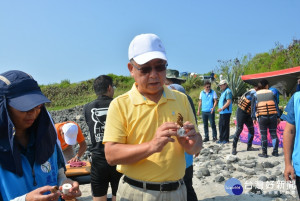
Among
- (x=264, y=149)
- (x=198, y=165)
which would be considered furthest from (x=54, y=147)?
(x=264, y=149)

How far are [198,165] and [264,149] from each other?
1676 mm

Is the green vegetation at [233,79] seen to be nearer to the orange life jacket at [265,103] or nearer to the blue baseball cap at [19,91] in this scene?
the orange life jacket at [265,103]

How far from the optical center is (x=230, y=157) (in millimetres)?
6246

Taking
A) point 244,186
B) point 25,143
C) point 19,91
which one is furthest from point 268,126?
point 19,91

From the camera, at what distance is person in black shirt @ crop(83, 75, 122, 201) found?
3.17 metres

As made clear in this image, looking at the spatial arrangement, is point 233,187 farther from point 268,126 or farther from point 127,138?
point 127,138

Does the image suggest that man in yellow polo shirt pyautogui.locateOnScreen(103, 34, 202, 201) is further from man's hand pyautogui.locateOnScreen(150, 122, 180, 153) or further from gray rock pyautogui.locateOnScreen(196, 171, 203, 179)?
gray rock pyautogui.locateOnScreen(196, 171, 203, 179)

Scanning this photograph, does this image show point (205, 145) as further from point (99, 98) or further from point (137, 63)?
point (137, 63)

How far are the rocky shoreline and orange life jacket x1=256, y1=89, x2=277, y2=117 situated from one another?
A: 114cm

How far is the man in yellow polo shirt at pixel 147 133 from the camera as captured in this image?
1.76 metres

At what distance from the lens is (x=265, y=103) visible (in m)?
6.18

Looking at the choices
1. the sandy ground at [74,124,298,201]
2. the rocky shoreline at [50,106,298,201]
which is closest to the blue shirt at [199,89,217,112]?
the rocky shoreline at [50,106,298,201]

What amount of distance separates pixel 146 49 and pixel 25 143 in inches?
41.1

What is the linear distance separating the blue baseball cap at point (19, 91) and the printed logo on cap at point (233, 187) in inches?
156
